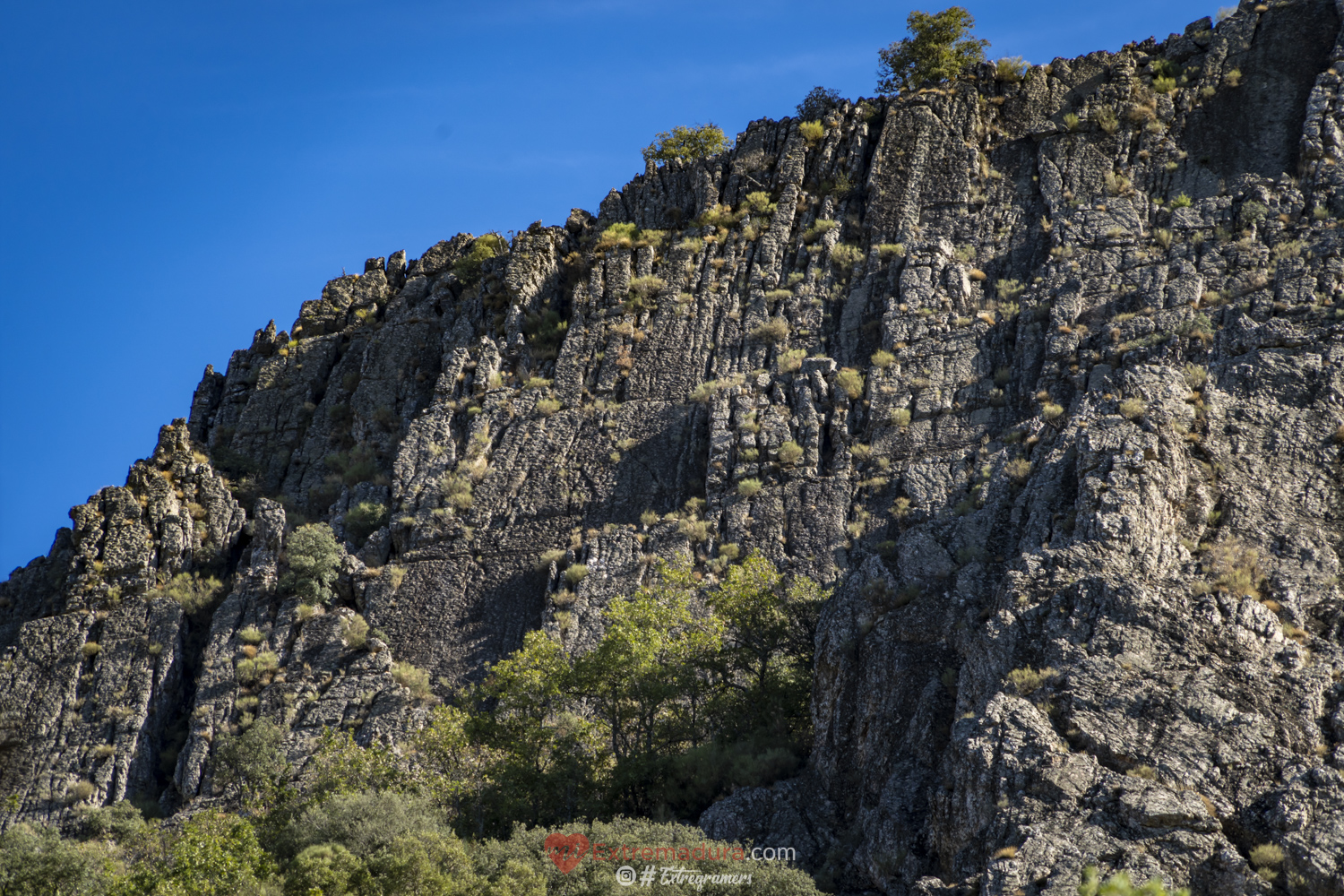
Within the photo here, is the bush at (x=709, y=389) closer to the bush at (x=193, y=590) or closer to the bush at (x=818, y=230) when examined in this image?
the bush at (x=818, y=230)

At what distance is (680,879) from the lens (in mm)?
28531

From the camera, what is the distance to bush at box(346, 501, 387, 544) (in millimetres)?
50062

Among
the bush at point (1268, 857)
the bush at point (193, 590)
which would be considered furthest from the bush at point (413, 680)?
the bush at point (1268, 857)

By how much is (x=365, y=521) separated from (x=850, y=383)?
1872 cm

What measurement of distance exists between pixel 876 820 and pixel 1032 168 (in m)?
33.2

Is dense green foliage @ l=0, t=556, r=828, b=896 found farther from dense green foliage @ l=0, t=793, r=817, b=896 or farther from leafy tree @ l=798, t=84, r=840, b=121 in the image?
leafy tree @ l=798, t=84, r=840, b=121

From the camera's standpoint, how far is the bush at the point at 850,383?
46.5 meters

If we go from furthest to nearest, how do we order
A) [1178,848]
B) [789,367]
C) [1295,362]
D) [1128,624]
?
[789,367]
[1295,362]
[1128,624]
[1178,848]

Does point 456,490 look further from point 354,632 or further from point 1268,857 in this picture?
point 1268,857

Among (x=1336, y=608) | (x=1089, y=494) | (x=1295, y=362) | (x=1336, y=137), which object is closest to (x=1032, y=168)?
(x=1336, y=137)

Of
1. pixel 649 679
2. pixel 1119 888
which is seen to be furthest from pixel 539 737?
pixel 1119 888

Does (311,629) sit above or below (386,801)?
above

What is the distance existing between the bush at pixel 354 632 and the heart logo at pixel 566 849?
15.4 metres

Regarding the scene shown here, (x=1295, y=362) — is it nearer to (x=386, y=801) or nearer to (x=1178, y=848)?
(x=1178, y=848)
